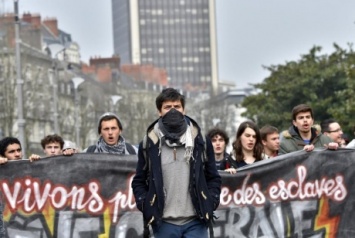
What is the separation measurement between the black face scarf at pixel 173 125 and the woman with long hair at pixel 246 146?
3.09 meters

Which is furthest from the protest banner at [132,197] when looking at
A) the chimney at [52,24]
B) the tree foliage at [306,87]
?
the chimney at [52,24]

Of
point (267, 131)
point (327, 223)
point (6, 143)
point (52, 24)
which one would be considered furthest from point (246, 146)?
point (52, 24)

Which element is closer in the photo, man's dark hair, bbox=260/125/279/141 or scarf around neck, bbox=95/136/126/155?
scarf around neck, bbox=95/136/126/155

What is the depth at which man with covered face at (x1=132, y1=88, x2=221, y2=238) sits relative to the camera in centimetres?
755

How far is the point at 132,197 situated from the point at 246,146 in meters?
1.18

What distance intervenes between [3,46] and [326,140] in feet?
156

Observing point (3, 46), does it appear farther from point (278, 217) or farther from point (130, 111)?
point (278, 217)

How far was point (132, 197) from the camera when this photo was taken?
10617 mm

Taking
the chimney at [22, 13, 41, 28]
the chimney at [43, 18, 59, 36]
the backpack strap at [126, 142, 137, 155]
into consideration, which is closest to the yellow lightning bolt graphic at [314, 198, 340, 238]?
the backpack strap at [126, 142, 137, 155]

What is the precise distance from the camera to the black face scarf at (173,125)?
7.52 m

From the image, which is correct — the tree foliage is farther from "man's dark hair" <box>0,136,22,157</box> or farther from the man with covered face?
the man with covered face

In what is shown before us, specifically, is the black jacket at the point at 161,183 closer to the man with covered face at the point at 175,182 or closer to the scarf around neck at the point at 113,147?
the man with covered face at the point at 175,182

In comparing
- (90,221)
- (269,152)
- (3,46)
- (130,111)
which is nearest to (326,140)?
(269,152)

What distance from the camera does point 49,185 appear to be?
1067 cm
